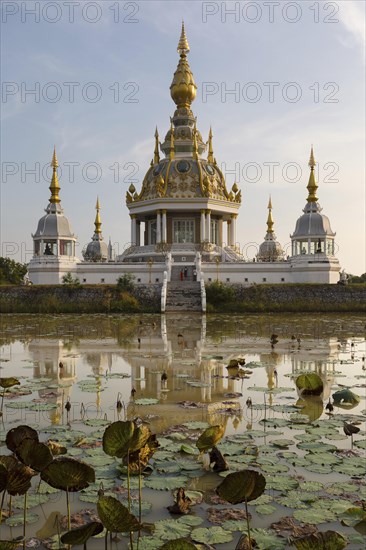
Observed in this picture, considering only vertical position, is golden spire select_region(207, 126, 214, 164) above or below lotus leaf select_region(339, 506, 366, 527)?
above

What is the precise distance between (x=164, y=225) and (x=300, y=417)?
126 feet

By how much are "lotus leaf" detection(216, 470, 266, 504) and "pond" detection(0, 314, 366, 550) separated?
906 millimetres

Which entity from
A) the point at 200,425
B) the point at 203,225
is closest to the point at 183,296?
A: the point at 203,225

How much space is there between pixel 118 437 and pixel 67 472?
574 millimetres

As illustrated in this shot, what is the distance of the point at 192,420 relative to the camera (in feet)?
27.7


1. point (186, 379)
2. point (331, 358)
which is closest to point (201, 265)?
point (331, 358)

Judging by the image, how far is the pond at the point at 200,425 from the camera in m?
4.96

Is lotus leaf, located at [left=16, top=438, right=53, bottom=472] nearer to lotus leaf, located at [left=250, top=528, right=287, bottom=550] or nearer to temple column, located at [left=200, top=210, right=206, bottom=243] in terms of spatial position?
lotus leaf, located at [left=250, top=528, right=287, bottom=550]

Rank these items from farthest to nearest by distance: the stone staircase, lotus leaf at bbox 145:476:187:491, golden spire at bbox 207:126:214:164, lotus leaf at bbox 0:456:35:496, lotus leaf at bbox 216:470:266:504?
golden spire at bbox 207:126:214:164 < the stone staircase < lotus leaf at bbox 145:476:187:491 < lotus leaf at bbox 0:456:35:496 < lotus leaf at bbox 216:470:266:504

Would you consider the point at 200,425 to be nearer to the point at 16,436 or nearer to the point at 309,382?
the point at 309,382

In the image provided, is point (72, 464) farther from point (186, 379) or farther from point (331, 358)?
point (331, 358)

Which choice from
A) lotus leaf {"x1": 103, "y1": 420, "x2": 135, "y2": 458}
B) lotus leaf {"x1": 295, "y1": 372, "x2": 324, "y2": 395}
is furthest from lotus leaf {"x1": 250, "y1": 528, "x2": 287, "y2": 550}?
lotus leaf {"x1": 295, "y1": 372, "x2": 324, "y2": 395}

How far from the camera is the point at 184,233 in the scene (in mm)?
47781

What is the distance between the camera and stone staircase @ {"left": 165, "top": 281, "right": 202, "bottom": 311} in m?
34.7
